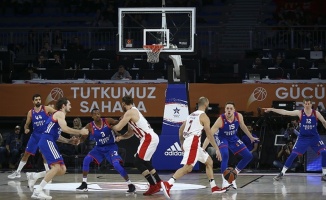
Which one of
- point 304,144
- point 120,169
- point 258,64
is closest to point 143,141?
point 120,169

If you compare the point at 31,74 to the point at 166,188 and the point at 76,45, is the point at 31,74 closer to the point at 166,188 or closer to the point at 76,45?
the point at 76,45

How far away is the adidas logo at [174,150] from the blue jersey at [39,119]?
13.8ft

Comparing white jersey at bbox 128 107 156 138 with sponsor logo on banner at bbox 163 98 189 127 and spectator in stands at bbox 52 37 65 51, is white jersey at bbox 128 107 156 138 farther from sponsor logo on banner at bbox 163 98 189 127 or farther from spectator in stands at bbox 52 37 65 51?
spectator in stands at bbox 52 37 65 51

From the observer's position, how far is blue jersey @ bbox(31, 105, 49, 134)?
18.7 meters

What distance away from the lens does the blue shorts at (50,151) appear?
15.0m

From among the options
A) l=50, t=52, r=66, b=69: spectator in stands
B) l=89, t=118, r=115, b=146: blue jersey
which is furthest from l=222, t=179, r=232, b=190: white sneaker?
l=50, t=52, r=66, b=69: spectator in stands

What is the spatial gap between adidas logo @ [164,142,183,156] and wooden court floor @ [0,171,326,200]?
0.67 metres

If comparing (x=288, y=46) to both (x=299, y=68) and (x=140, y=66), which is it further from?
(x=140, y=66)

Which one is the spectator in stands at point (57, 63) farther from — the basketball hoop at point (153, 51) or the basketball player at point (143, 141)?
the basketball player at point (143, 141)

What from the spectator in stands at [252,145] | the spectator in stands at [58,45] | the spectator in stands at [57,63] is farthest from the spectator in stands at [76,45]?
the spectator in stands at [252,145]

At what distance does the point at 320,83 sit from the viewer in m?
23.1

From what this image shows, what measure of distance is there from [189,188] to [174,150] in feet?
14.8

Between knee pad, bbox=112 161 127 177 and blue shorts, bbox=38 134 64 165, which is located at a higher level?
blue shorts, bbox=38 134 64 165

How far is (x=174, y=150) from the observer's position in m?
21.5
